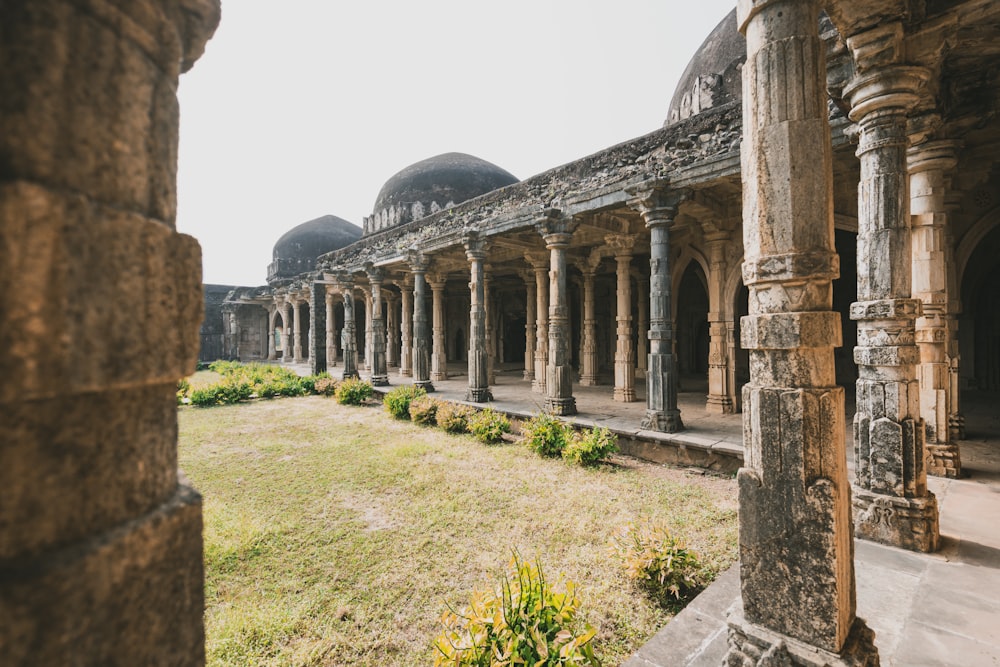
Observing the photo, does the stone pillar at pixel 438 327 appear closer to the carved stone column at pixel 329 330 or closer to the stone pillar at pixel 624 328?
the stone pillar at pixel 624 328

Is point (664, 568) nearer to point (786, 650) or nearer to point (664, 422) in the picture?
point (786, 650)

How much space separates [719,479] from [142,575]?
6.83m

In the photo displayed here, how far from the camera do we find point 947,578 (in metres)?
3.09

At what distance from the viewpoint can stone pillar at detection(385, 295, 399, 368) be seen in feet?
70.0

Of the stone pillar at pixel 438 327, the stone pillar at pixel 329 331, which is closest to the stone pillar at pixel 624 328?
the stone pillar at pixel 438 327

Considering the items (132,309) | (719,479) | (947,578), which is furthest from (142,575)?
(719,479)

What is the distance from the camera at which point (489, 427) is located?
28.0 ft

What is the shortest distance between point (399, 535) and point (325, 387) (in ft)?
36.8

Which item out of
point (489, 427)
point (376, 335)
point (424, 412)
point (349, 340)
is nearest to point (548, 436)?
point (489, 427)

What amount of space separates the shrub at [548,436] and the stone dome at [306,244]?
79.4ft

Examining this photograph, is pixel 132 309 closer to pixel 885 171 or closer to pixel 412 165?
pixel 885 171

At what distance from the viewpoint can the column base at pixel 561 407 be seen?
9000 mm

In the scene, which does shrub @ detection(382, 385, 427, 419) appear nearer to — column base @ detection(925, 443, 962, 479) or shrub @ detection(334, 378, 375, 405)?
shrub @ detection(334, 378, 375, 405)

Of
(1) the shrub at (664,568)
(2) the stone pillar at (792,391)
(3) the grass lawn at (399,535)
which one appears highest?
(2) the stone pillar at (792,391)
